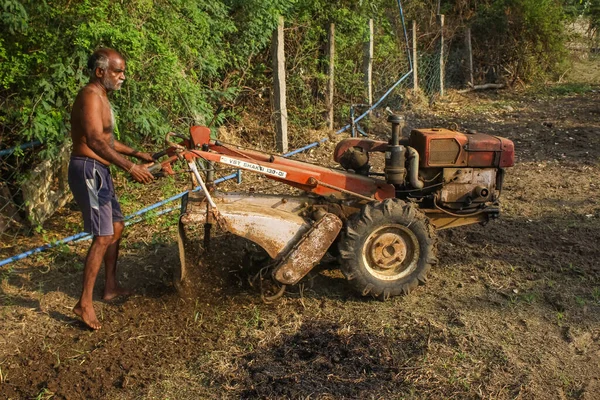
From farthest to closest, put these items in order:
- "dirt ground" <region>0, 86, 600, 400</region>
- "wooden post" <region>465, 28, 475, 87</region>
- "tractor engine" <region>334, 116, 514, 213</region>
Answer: "wooden post" <region>465, 28, 475, 87</region> < "tractor engine" <region>334, 116, 514, 213</region> < "dirt ground" <region>0, 86, 600, 400</region>

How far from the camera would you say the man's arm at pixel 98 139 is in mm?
4516

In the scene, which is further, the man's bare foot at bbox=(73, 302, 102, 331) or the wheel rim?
the wheel rim

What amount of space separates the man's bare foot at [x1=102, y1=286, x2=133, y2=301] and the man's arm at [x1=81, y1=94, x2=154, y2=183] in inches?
45.8

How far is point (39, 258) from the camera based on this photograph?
590cm

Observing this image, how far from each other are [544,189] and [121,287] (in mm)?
5591

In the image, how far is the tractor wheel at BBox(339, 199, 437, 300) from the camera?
16.2ft

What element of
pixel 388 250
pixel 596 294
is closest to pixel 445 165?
pixel 388 250

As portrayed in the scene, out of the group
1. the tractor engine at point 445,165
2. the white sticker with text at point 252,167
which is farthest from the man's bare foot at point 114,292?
the tractor engine at point 445,165

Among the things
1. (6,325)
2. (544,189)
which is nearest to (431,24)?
(544,189)

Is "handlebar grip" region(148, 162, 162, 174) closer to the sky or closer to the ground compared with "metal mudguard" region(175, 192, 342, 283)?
closer to the sky

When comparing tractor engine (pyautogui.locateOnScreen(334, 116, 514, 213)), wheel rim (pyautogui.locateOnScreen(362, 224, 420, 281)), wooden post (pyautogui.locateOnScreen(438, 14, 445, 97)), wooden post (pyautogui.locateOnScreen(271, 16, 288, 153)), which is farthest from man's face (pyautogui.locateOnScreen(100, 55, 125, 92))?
wooden post (pyautogui.locateOnScreen(438, 14, 445, 97))

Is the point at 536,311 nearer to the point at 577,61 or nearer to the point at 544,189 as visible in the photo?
the point at 544,189

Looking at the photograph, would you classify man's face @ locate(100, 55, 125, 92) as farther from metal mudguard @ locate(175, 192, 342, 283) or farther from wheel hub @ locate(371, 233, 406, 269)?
wheel hub @ locate(371, 233, 406, 269)

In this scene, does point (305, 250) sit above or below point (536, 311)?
above
